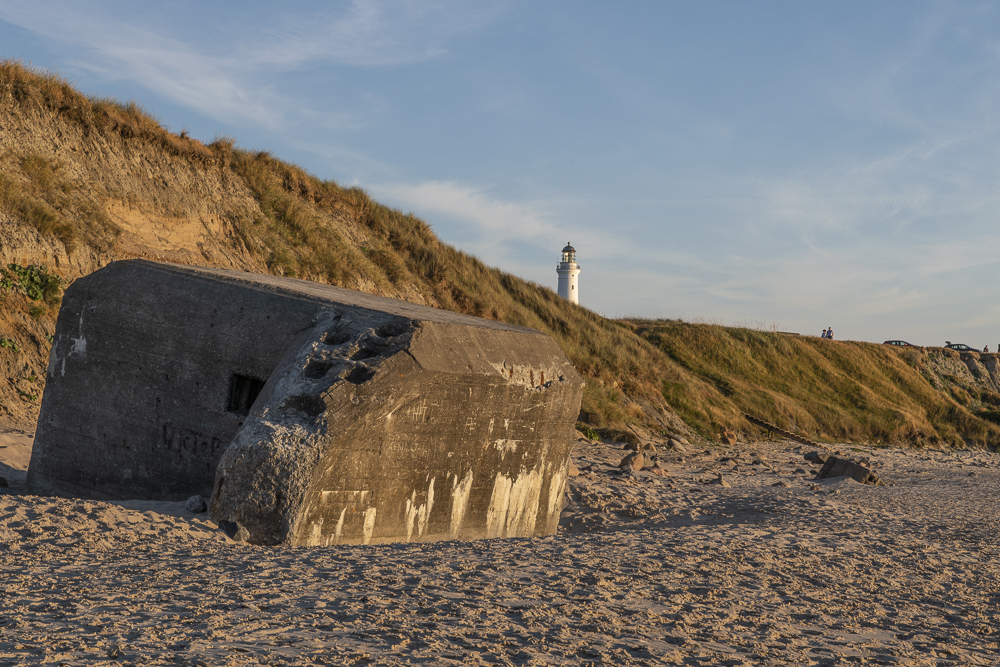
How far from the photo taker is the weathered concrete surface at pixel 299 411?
4.25 metres

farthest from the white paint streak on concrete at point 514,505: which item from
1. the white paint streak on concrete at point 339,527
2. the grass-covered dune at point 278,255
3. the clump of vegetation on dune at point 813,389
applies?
the clump of vegetation on dune at point 813,389

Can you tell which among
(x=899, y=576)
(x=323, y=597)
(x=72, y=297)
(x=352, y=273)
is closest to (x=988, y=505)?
(x=899, y=576)

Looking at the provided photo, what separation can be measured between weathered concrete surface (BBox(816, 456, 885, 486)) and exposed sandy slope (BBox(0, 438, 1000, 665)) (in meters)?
4.65

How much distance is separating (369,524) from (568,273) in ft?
110

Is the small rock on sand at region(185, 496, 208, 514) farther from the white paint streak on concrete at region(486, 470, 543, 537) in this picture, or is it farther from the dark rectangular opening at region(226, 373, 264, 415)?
the white paint streak on concrete at region(486, 470, 543, 537)

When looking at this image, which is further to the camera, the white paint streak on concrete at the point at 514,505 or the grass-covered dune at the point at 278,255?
the grass-covered dune at the point at 278,255

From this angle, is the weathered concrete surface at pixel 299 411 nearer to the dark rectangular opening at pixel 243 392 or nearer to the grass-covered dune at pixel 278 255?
the dark rectangular opening at pixel 243 392

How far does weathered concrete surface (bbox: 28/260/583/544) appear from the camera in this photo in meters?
4.25

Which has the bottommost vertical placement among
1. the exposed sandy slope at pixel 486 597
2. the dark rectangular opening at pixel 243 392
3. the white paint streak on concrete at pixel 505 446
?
the exposed sandy slope at pixel 486 597

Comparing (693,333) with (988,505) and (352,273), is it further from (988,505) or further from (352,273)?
(988,505)

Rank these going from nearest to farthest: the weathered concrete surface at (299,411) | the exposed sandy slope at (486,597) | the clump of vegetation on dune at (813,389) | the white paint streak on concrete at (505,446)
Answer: the exposed sandy slope at (486,597) → the weathered concrete surface at (299,411) → the white paint streak on concrete at (505,446) → the clump of vegetation on dune at (813,389)

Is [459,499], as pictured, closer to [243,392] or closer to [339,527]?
[339,527]

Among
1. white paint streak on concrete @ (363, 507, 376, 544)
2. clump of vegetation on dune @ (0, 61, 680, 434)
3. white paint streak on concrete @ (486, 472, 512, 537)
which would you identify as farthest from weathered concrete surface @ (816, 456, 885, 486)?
white paint streak on concrete @ (363, 507, 376, 544)

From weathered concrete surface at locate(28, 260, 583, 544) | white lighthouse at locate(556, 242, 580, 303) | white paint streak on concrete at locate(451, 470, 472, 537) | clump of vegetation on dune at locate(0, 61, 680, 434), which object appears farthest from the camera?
white lighthouse at locate(556, 242, 580, 303)
